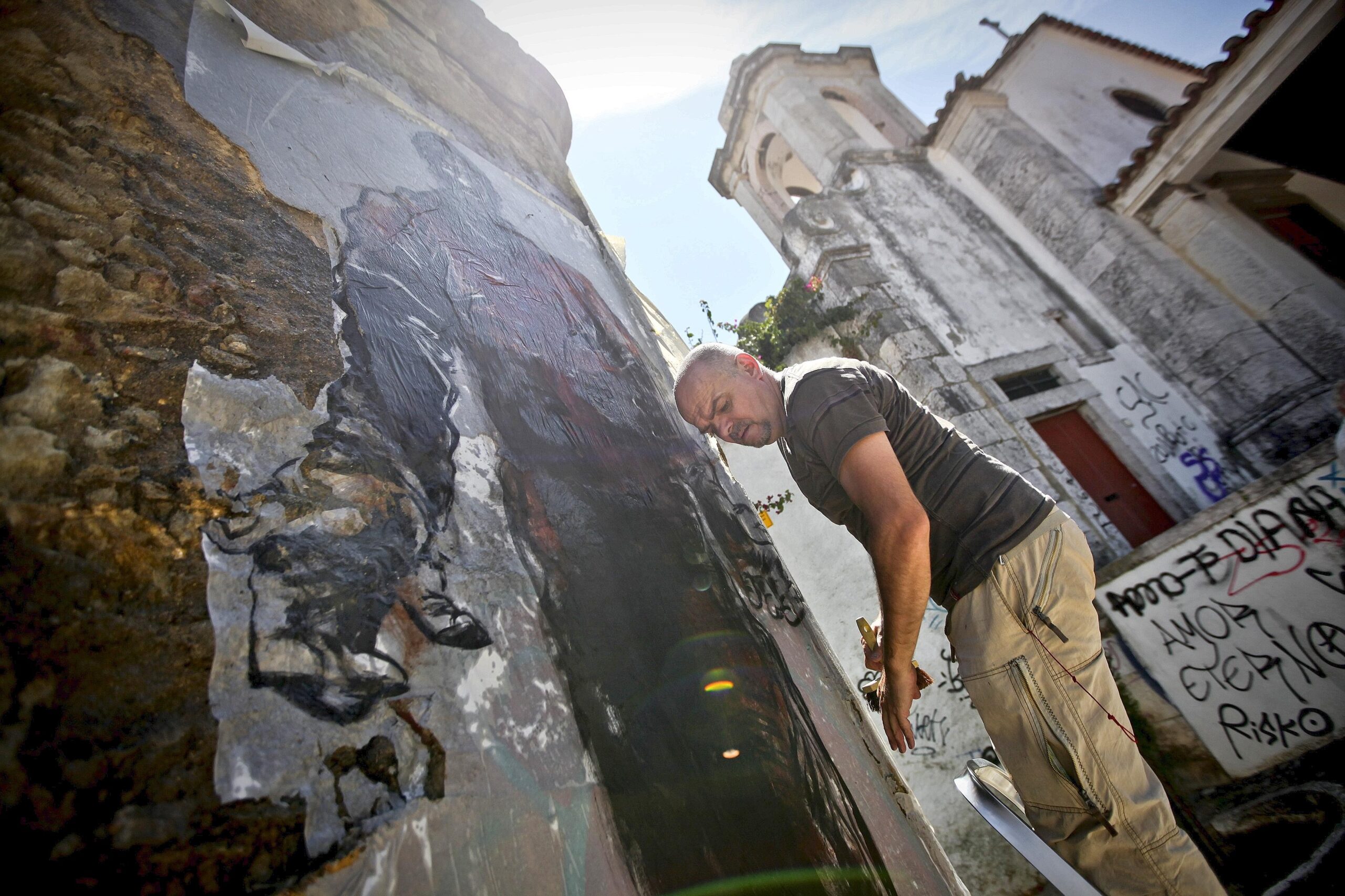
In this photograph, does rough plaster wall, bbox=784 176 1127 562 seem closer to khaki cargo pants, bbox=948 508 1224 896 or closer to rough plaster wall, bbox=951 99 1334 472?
rough plaster wall, bbox=951 99 1334 472

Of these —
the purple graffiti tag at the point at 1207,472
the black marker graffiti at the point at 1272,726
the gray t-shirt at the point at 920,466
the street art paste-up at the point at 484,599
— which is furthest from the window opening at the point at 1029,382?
the street art paste-up at the point at 484,599

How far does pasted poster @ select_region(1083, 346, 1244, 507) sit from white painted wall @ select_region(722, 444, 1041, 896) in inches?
155

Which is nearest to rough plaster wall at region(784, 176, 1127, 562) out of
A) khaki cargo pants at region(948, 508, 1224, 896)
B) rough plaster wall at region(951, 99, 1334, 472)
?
rough plaster wall at region(951, 99, 1334, 472)

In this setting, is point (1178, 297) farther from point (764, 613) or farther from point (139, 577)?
point (139, 577)

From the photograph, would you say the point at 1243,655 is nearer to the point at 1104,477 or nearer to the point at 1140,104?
the point at 1104,477

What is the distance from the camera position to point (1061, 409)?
6.64 m

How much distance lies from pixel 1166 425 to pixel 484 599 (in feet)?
27.7

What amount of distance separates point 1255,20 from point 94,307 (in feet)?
29.3

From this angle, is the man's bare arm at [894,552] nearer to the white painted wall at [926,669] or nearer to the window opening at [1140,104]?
the white painted wall at [926,669]

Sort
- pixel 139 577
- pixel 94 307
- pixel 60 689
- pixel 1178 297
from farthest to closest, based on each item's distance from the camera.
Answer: pixel 1178 297
pixel 94 307
pixel 139 577
pixel 60 689

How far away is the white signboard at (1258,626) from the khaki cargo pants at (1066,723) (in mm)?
3826

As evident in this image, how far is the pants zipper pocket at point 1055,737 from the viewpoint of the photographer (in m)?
1.44

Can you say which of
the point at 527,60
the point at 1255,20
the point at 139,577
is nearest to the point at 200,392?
the point at 139,577

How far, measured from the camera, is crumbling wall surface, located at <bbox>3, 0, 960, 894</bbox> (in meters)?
0.61
